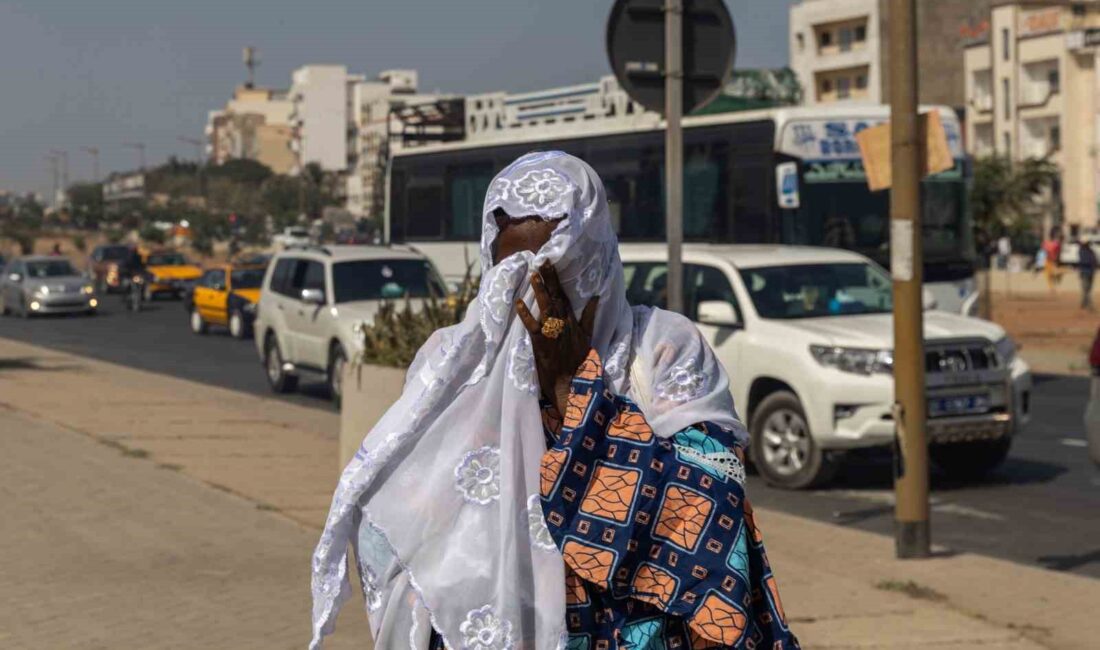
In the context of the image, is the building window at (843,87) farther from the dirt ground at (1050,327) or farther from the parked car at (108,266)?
the parked car at (108,266)

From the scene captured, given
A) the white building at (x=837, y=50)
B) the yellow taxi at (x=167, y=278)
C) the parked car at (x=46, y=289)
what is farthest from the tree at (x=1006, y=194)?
the parked car at (x=46, y=289)

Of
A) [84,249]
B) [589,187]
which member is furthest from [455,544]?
[84,249]

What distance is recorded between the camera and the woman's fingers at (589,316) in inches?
115

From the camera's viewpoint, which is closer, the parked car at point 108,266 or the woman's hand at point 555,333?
the woman's hand at point 555,333

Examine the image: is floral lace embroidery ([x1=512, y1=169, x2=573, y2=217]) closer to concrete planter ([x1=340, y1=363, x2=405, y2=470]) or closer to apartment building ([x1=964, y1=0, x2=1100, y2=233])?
concrete planter ([x1=340, y1=363, x2=405, y2=470])

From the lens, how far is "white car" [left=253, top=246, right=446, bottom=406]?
17531 millimetres

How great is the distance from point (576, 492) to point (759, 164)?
16079mm

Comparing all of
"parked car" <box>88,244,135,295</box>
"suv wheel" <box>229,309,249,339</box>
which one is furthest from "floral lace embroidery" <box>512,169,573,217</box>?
"parked car" <box>88,244,135,295</box>

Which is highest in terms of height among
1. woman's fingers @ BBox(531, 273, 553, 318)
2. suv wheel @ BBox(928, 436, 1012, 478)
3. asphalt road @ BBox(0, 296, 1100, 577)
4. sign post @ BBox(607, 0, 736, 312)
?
sign post @ BBox(607, 0, 736, 312)

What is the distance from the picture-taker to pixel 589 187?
298 centimetres

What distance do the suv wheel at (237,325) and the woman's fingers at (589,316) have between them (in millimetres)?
28440

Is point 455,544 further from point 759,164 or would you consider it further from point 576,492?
point 759,164

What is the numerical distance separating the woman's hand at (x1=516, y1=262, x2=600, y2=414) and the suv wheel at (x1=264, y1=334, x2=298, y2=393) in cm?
1642

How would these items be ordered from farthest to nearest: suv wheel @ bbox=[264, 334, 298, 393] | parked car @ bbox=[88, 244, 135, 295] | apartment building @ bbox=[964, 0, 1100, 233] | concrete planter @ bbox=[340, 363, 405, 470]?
apartment building @ bbox=[964, 0, 1100, 233] < parked car @ bbox=[88, 244, 135, 295] < suv wheel @ bbox=[264, 334, 298, 393] < concrete planter @ bbox=[340, 363, 405, 470]
